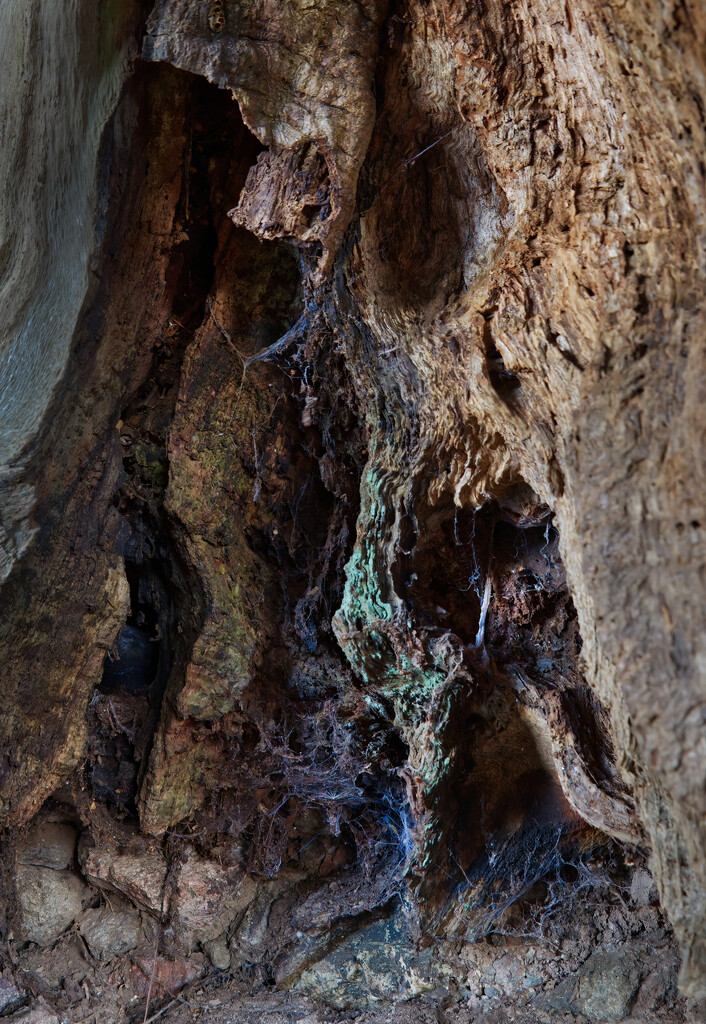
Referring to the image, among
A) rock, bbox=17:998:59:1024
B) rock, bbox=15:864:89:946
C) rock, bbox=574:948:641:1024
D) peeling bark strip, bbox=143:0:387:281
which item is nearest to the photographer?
peeling bark strip, bbox=143:0:387:281

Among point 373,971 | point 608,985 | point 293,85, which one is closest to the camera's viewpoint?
point 293,85

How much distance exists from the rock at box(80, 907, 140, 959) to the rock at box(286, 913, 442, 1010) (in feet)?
1.60

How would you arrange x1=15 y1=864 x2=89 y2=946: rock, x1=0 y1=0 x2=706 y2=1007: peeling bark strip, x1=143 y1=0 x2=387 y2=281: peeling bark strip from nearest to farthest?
x1=0 y1=0 x2=706 y2=1007: peeling bark strip
x1=143 y1=0 x2=387 y2=281: peeling bark strip
x1=15 y1=864 x2=89 y2=946: rock

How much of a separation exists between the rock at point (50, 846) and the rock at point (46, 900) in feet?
0.06

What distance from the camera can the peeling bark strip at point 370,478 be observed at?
1248mm

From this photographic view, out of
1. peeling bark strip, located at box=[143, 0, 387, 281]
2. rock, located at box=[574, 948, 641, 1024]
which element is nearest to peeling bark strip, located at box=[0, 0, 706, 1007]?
peeling bark strip, located at box=[143, 0, 387, 281]

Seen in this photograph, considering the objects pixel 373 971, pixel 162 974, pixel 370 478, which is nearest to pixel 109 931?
pixel 162 974

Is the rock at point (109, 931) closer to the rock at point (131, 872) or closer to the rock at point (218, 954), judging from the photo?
the rock at point (131, 872)

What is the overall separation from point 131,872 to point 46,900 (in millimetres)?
234

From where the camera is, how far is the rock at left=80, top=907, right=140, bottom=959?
2084 mm

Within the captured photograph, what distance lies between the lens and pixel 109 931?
210 centimetres

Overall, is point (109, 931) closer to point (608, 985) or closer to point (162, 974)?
point (162, 974)

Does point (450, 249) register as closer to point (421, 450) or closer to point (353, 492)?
point (421, 450)

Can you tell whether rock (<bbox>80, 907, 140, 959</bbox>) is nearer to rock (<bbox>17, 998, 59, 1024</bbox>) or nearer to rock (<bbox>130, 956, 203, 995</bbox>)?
rock (<bbox>130, 956, 203, 995</bbox>)
